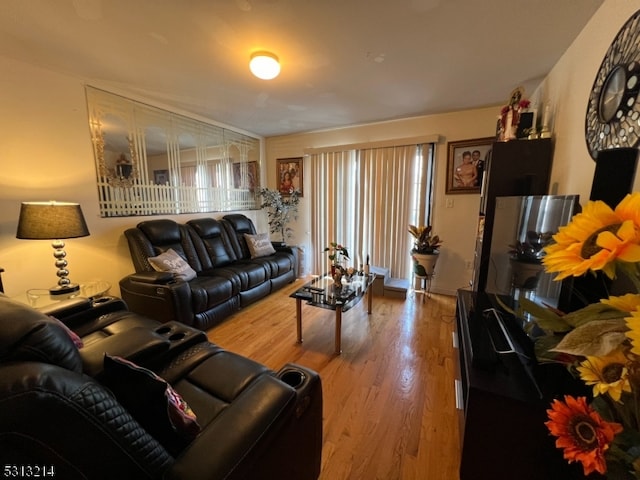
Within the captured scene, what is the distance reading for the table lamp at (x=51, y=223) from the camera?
185 centimetres

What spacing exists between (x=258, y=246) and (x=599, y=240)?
137 inches

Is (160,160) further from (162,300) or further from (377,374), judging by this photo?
(377,374)

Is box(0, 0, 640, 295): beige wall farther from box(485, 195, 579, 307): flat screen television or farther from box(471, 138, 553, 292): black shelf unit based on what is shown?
box(485, 195, 579, 307): flat screen television

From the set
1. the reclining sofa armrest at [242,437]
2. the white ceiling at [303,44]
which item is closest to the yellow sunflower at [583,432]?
the reclining sofa armrest at [242,437]

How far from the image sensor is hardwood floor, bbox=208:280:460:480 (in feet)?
4.37

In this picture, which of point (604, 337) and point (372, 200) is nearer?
point (604, 337)

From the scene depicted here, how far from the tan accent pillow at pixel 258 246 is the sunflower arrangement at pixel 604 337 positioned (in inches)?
131

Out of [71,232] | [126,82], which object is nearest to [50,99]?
[126,82]

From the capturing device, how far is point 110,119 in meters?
2.56

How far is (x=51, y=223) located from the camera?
190 centimetres

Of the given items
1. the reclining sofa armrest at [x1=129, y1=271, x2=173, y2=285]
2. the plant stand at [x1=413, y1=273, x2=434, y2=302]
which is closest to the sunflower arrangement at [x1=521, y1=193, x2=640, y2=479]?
the reclining sofa armrest at [x1=129, y1=271, x2=173, y2=285]

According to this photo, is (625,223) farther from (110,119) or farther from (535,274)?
(110,119)

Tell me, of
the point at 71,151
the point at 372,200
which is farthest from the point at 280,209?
the point at 71,151

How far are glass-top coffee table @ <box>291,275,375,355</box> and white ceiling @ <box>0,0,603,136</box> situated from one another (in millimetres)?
1955
